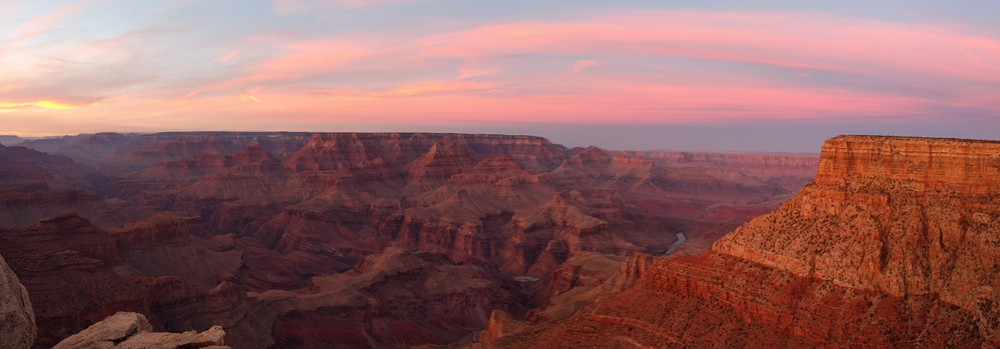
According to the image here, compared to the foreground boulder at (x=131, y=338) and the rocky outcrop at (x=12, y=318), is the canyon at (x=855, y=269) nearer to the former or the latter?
the foreground boulder at (x=131, y=338)

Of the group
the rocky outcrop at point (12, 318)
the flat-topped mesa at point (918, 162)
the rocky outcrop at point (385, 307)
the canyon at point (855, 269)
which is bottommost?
the rocky outcrop at point (385, 307)

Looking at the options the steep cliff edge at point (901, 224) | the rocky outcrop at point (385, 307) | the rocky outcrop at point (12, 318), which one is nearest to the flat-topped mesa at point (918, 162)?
the steep cliff edge at point (901, 224)

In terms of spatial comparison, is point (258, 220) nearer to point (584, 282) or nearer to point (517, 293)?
point (517, 293)

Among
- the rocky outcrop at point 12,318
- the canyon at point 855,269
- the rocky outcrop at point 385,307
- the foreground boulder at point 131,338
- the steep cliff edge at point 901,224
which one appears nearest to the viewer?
the rocky outcrop at point 12,318

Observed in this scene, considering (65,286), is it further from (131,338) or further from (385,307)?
(131,338)

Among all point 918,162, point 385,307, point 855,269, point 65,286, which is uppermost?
point 918,162

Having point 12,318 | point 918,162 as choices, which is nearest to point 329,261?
point 918,162

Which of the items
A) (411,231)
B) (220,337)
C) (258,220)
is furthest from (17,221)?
(220,337)

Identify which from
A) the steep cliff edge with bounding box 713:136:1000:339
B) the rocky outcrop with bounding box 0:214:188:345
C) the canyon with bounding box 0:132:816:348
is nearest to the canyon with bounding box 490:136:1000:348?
the steep cliff edge with bounding box 713:136:1000:339
